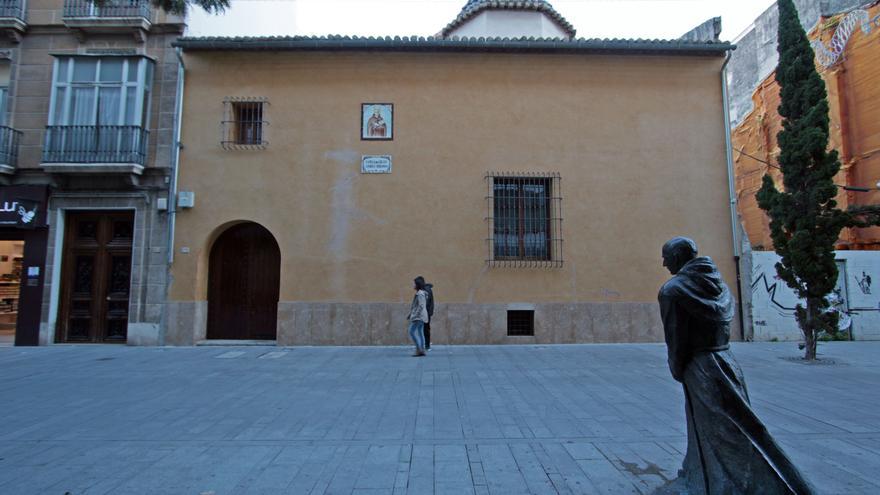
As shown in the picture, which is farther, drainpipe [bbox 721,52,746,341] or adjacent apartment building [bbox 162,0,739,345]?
drainpipe [bbox 721,52,746,341]

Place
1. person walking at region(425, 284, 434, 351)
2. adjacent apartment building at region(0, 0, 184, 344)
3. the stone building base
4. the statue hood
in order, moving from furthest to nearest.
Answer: adjacent apartment building at region(0, 0, 184, 344) → the stone building base → person walking at region(425, 284, 434, 351) → the statue hood

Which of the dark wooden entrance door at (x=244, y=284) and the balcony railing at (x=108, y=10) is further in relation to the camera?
the dark wooden entrance door at (x=244, y=284)

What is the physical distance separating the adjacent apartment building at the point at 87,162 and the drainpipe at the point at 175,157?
0.10 metres

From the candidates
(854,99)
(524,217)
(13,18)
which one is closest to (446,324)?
(524,217)

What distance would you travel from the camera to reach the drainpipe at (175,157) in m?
11.1

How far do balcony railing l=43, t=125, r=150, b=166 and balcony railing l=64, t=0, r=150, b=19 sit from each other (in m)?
2.78

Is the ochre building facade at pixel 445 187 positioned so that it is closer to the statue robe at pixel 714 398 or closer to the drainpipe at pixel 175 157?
the drainpipe at pixel 175 157

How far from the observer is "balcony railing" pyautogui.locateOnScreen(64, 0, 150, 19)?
11422mm

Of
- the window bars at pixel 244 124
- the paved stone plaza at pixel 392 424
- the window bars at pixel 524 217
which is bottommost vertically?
the paved stone plaza at pixel 392 424

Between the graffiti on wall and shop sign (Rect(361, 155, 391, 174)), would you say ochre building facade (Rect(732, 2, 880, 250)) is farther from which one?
shop sign (Rect(361, 155, 391, 174))

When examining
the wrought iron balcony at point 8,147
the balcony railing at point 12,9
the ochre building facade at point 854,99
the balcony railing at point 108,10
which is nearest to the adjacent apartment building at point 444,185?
the balcony railing at point 108,10

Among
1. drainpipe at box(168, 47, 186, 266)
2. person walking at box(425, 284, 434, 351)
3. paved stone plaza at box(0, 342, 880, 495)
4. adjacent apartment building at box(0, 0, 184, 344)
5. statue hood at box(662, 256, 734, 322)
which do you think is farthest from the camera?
drainpipe at box(168, 47, 186, 266)

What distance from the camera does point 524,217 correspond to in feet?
37.9

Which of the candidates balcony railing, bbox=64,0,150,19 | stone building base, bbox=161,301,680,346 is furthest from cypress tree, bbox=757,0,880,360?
balcony railing, bbox=64,0,150,19
